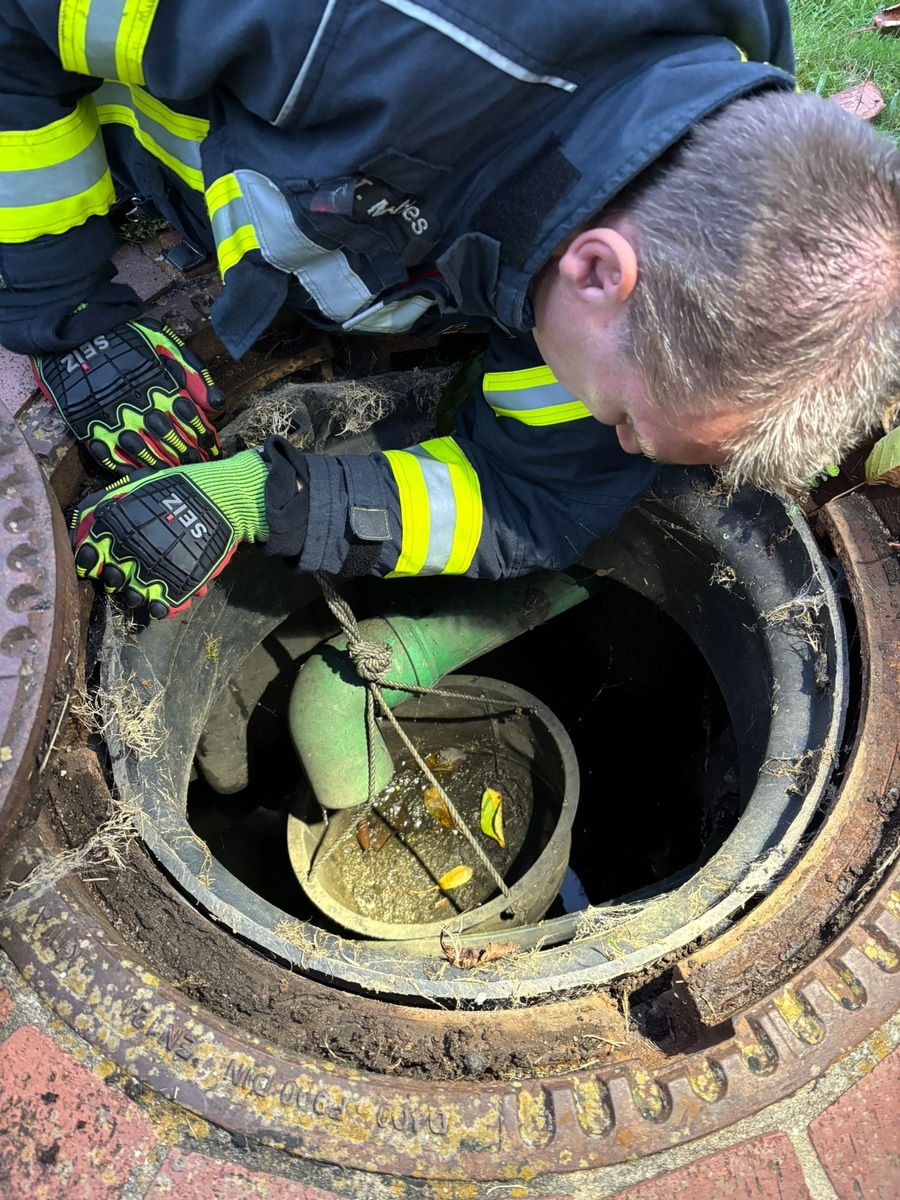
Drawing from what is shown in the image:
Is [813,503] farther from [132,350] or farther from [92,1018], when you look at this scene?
[92,1018]

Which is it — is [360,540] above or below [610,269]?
below

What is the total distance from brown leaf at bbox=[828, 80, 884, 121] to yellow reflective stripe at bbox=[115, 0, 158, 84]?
6.10 feet

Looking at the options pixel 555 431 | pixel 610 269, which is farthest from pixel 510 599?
pixel 610 269

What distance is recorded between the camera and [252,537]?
5.27 feet

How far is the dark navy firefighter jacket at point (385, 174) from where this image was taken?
3.71ft

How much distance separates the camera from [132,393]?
1531 mm

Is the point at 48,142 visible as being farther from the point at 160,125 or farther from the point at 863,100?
the point at 863,100

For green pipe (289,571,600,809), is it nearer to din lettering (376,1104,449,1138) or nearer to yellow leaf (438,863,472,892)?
yellow leaf (438,863,472,892)

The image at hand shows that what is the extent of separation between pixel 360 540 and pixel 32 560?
0.56 meters

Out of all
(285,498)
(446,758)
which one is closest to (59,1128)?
(285,498)

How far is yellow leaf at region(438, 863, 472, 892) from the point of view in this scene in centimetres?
235

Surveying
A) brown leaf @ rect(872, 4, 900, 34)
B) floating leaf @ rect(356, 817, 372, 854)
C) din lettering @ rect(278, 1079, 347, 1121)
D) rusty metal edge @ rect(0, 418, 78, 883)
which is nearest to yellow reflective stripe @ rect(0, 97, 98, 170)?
rusty metal edge @ rect(0, 418, 78, 883)

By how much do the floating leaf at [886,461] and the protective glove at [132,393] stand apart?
1219 millimetres

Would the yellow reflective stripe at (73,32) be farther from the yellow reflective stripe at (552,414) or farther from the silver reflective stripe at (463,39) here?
the yellow reflective stripe at (552,414)
